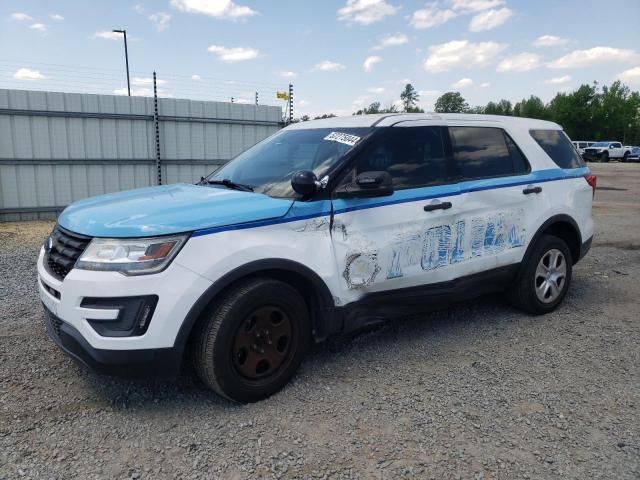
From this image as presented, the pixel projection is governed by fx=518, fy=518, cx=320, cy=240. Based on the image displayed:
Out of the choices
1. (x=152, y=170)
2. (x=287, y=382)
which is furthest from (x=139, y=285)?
(x=152, y=170)

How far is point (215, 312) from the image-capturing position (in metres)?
2.92

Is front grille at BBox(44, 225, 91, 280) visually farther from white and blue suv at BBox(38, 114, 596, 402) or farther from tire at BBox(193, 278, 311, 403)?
tire at BBox(193, 278, 311, 403)

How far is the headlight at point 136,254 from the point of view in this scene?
2.73 meters

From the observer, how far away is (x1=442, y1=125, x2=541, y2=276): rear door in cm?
403

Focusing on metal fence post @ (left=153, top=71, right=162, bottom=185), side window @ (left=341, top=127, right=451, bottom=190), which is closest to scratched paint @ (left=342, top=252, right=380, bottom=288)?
side window @ (left=341, top=127, right=451, bottom=190)

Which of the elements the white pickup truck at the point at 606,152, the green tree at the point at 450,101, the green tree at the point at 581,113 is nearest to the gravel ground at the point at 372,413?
the white pickup truck at the point at 606,152

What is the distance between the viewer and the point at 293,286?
3334 millimetres

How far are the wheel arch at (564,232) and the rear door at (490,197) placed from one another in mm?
142

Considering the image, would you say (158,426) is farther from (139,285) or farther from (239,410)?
(139,285)

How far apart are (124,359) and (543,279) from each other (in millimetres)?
3649

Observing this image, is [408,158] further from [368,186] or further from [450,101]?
[450,101]

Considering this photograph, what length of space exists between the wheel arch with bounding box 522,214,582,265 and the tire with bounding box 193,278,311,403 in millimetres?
2377

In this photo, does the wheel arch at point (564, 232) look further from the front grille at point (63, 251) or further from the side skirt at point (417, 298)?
the front grille at point (63, 251)

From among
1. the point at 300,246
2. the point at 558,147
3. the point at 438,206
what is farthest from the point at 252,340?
the point at 558,147
